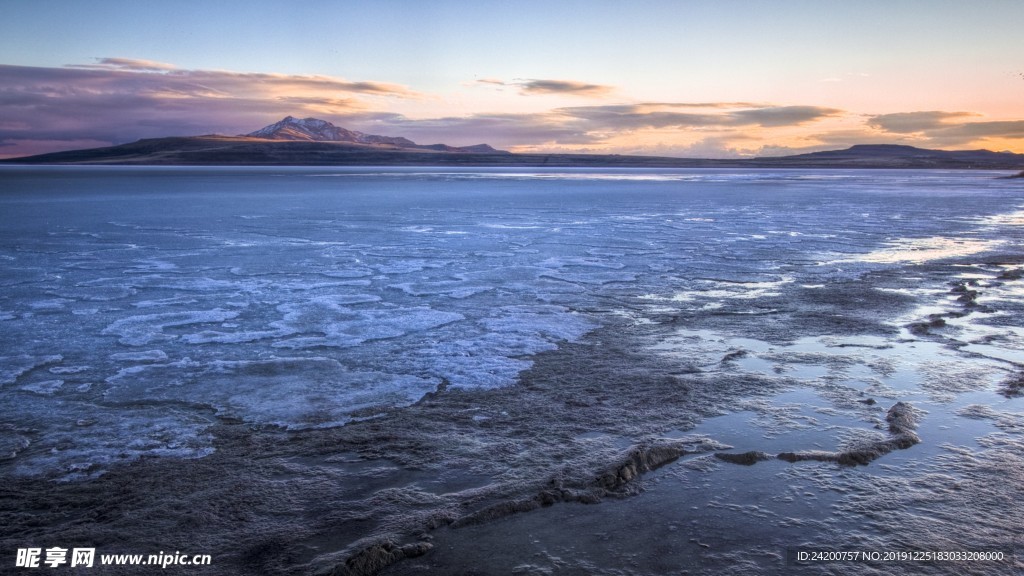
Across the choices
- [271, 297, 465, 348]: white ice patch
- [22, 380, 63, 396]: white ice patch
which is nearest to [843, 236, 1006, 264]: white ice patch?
[271, 297, 465, 348]: white ice patch

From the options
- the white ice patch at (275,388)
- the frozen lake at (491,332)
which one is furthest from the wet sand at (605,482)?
the white ice patch at (275,388)

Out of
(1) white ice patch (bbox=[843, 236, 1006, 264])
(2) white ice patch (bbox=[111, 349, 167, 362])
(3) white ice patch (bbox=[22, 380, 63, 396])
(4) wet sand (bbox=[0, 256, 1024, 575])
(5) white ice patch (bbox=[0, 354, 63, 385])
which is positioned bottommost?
(4) wet sand (bbox=[0, 256, 1024, 575])

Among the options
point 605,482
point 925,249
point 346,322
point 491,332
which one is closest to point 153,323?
point 346,322

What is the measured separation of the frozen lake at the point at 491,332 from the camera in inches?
179

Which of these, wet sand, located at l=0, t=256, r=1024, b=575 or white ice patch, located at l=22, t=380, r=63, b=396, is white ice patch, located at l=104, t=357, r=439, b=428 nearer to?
wet sand, located at l=0, t=256, r=1024, b=575

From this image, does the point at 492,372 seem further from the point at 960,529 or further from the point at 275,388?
the point at 960,529

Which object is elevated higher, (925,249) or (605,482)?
(925,249)

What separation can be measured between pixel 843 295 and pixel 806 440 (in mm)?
5098

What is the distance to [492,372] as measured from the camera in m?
5.76

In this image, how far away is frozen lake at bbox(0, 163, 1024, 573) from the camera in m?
4.54

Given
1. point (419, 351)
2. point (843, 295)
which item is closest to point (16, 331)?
point (419, 351)

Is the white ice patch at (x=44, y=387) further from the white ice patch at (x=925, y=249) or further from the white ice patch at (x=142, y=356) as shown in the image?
the white ice patch at (x=925, y=249)

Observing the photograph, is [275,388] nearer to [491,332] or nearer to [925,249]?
[491,332]

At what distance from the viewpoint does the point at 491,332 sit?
7012 millimetres
